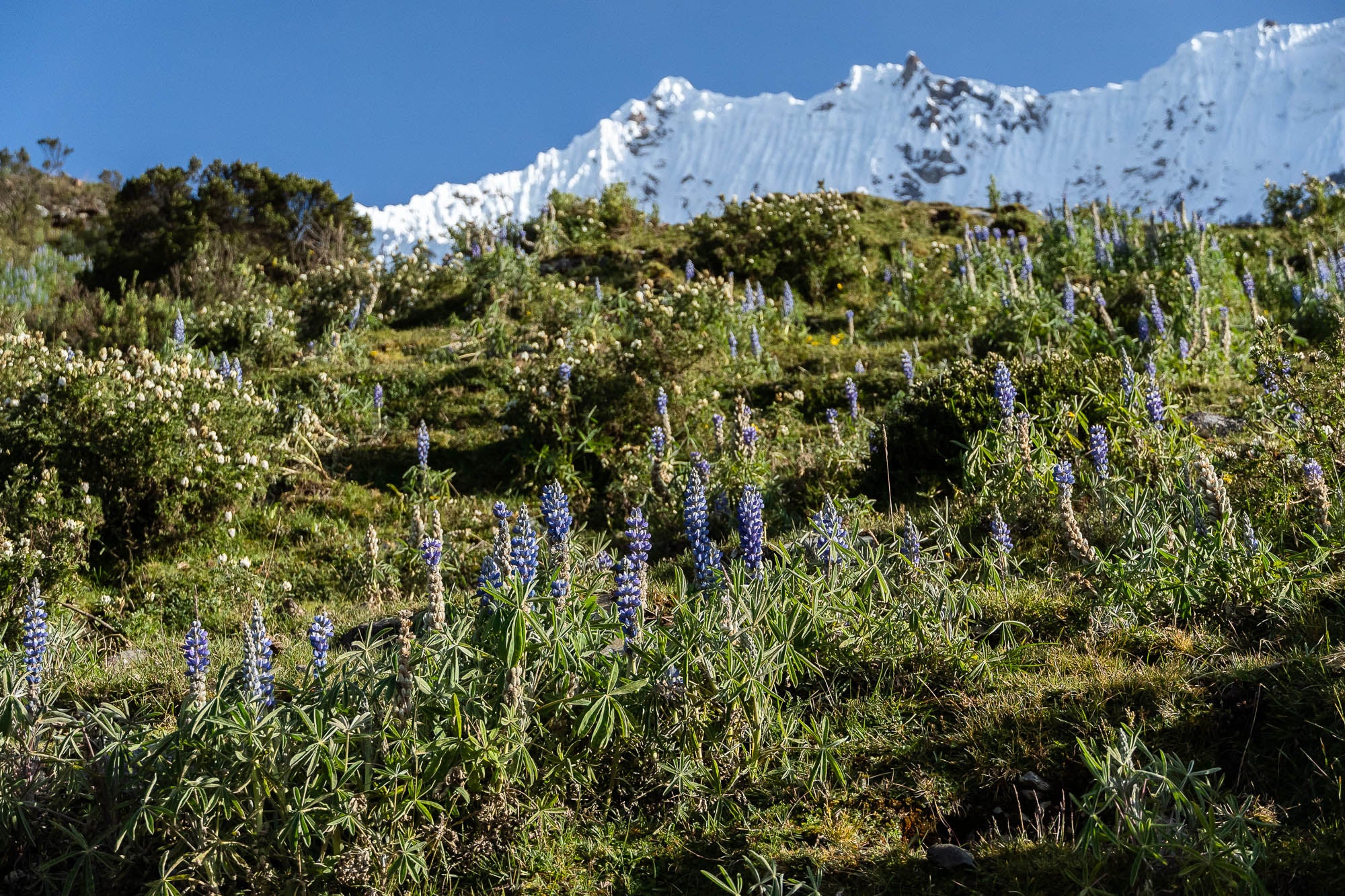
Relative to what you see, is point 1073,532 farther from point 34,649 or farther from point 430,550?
point 34,649

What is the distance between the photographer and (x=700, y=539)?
3674 mm

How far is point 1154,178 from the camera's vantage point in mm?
94688

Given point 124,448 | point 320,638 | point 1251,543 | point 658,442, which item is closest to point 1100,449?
point 1251,543

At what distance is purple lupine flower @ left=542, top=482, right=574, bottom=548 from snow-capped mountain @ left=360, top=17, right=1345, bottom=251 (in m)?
76.2

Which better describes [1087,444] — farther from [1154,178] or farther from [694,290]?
[1154,178]

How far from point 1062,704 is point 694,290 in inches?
249

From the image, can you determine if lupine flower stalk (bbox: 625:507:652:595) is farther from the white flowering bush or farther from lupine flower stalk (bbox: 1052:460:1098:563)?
the white flowering bush

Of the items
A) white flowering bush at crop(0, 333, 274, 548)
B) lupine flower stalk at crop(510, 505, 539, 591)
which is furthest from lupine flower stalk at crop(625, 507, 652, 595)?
white flowering bush at crop(0, 333, 274, 548)

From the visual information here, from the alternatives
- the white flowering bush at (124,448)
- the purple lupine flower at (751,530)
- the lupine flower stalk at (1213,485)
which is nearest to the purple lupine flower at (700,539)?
→ the purple lupine flower at (751,530)

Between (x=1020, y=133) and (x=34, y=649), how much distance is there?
109844mm

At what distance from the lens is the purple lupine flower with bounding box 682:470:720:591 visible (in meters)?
3.53

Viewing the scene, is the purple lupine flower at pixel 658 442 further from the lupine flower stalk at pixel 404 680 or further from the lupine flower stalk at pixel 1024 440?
the lupine flower stalk at pixel 404 680

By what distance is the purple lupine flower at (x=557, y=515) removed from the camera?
339 cm

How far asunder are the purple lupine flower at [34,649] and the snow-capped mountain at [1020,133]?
76220mm
